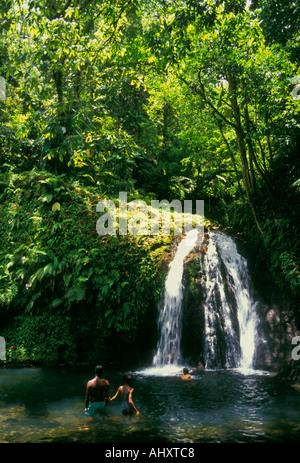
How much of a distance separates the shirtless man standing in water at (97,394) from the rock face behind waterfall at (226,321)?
400 cm

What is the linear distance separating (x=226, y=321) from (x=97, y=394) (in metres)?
4.92

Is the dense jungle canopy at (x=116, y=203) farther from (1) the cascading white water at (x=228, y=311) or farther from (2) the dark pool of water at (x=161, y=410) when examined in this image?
(2) the dark pool of water at (x=161, y=410)

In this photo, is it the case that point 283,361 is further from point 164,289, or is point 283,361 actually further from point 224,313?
point 164,289

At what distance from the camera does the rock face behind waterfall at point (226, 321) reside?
31.6ft

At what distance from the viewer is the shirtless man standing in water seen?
611 centimetres

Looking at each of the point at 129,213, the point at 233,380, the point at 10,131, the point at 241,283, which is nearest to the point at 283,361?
the point at 233,380

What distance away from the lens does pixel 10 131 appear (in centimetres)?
1466

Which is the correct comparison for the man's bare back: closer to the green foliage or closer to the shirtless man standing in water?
the shirtless man standing in water

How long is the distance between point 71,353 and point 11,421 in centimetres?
431

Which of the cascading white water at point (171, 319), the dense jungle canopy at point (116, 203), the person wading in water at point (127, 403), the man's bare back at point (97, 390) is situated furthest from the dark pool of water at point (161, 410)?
the dense jungle canopy at point (116, 203)

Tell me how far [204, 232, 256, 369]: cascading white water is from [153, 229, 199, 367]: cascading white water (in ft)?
2.39

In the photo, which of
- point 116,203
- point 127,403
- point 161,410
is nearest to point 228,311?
point 161,410

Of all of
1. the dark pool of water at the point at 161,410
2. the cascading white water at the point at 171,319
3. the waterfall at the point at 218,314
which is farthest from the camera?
the cascading white water at the point at 171,319

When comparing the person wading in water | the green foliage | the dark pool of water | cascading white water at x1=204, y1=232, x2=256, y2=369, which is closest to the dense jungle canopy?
the green foliage
